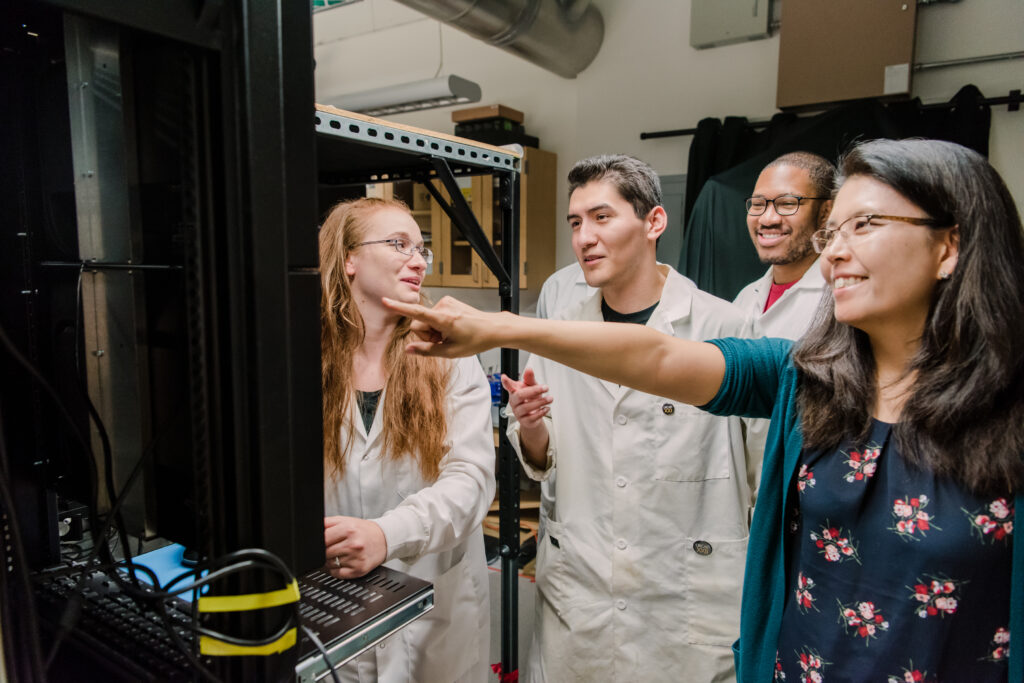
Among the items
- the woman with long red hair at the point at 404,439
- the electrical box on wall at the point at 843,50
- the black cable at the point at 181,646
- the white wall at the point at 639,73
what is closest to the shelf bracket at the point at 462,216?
the woman with long red hair at the point at 404,439

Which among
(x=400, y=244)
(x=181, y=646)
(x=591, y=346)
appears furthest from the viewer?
(x=400, y=244)

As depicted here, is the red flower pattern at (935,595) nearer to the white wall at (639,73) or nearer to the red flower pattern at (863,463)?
the red flower pattern at (863,463)

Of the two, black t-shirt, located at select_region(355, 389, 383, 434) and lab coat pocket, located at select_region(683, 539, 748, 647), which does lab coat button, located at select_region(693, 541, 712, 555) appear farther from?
black t-shirt, located at select_region(355, 389, 383, 434)

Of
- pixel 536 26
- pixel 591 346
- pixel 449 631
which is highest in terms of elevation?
pixel 536 26

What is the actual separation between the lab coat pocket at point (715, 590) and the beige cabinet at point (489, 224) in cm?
245

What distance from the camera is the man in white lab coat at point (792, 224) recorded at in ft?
6.02

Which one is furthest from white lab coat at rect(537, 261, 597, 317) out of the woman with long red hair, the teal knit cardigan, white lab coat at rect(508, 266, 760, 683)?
the teal knit cardigan

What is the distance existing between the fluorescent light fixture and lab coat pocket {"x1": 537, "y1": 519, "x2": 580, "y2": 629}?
2422 mm

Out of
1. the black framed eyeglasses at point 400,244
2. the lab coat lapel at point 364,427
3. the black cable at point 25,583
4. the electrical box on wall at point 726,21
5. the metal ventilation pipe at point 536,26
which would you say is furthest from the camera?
the electrical box on wall at point 726,21

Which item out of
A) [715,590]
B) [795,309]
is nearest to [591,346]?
[715,590]

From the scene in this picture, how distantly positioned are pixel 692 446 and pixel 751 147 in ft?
7.12

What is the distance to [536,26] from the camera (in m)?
3.25

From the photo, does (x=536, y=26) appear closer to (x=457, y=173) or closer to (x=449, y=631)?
(x=457, y=173)

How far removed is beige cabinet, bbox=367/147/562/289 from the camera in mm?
3701
